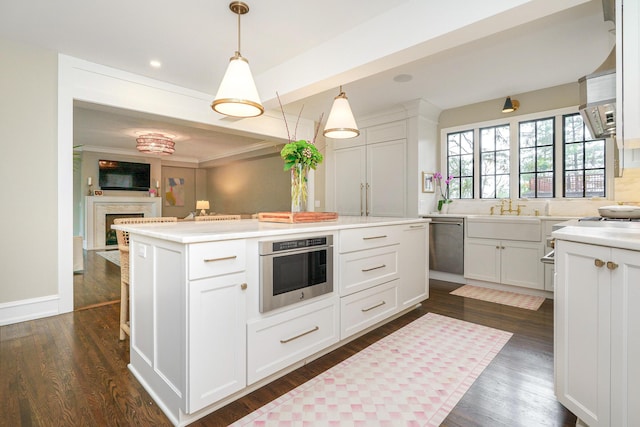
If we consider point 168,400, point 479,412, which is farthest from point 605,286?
point 168,400

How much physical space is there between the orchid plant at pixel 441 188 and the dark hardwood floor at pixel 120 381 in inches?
90.3

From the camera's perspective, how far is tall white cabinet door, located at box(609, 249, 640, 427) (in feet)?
3.56

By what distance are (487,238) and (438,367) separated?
2524 mm

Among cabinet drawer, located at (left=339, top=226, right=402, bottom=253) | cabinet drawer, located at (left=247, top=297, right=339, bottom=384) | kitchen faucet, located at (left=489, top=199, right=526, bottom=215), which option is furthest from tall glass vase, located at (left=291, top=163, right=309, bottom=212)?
kitchen faucet, located at (left=489, top=199, right=526, bottom=215)

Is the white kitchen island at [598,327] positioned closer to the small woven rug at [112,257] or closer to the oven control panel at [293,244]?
the oven control panel at [293,244]

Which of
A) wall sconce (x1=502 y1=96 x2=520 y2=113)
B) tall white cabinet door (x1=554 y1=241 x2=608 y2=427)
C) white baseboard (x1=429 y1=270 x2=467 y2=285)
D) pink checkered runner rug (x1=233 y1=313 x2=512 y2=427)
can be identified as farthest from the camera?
white baseboard (x1=429 y1=270 x2=467 y2=285)

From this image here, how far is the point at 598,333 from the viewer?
4.01 feet

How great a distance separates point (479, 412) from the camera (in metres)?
1.57

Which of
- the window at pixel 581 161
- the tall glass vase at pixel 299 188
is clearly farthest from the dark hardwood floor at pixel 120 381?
the window at pixel 581 161

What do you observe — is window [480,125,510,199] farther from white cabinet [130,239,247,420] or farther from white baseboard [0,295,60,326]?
white baseboard [0,295,60,326]

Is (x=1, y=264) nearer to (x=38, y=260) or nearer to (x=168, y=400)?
(x=38, y=260)

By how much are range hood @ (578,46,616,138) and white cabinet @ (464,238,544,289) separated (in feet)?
6.53

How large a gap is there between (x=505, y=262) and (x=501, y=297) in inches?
18.6

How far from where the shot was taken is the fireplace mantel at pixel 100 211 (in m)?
7.55
